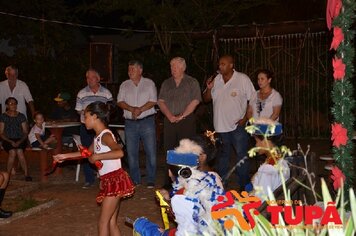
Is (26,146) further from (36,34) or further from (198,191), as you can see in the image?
(36,34)

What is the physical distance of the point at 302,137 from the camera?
16.2 metres

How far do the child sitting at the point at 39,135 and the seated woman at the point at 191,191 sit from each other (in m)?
6.57

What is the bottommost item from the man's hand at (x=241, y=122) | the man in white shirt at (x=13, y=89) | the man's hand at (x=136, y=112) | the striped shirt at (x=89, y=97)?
the man's hand at (x=241, y=122)

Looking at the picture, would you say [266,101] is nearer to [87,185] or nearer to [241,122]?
[241,122]

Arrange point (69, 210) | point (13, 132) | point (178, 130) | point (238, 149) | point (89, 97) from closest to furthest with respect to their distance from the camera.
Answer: point (69, 210) < point (238, 149) < point (178, 130) < point (89, 97) < point (13, 132)

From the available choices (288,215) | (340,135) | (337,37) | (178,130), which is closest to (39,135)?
(178,130)

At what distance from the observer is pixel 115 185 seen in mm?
5746

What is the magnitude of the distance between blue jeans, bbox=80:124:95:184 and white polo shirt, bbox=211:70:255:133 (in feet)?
7.11

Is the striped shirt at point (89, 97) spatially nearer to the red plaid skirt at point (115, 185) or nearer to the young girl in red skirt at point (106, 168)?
the young girl in red skirt at point (106, 168)

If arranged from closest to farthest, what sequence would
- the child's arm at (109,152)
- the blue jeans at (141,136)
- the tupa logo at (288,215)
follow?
the tupa logo at (288,215)
the child's arm at (109,152)
the blue jeans at (141,136)

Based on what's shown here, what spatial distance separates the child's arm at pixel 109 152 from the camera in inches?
220

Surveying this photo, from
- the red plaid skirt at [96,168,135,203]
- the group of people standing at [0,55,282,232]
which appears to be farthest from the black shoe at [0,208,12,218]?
the red plaid skirt at [96,168,135,203]

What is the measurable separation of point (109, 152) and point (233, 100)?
3.25 meters

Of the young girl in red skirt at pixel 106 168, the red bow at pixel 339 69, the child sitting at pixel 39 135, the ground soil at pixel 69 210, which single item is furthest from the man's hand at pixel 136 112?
the red bow at pixel 339 69
